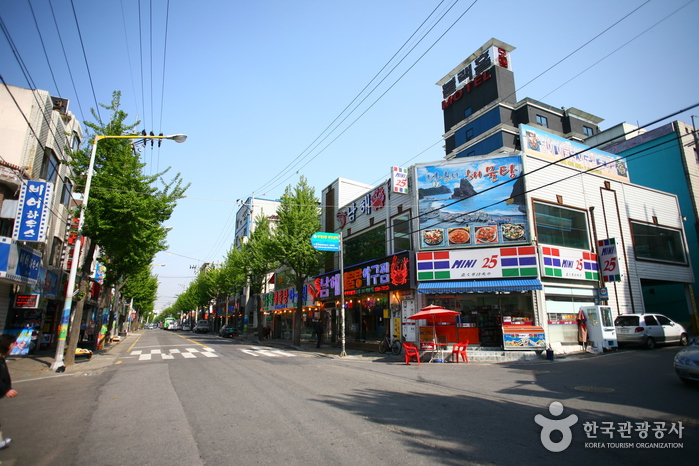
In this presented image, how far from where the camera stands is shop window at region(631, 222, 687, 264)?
2411 cm

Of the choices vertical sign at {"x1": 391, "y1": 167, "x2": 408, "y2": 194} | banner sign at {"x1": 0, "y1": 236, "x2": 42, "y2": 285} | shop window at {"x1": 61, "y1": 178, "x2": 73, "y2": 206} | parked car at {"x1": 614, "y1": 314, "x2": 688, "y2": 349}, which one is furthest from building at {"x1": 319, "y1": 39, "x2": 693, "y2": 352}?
shop window at {"x1": 61, "y1": 178, "x2": 73, "y2": 206}

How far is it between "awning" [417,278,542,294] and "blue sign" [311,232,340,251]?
18.1 feet

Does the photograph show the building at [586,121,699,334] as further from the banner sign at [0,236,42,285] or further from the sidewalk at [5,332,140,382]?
the banner sign at [0,236,42,285]

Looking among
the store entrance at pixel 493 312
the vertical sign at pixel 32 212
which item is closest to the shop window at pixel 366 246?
the store entrance at pixel 493 312

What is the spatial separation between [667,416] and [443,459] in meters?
4.94

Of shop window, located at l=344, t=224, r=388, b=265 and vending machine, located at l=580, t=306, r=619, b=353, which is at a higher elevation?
shop window, located at l=344, t=224, r=388, b=265

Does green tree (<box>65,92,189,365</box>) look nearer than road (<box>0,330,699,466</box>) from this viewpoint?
No

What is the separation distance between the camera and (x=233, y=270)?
148 feet

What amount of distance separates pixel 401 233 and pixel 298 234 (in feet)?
25.7

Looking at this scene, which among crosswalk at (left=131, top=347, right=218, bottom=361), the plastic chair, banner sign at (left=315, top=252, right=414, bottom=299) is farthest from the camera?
banner sign at (left=315, top=252, right=414, bottom=299)

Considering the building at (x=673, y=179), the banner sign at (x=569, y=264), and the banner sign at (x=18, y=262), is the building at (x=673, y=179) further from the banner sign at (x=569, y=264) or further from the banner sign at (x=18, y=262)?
the banner sign at (x=18, y=262)

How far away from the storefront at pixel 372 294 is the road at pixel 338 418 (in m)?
9.96

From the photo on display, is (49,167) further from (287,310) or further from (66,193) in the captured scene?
(287,310)

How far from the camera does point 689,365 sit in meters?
8.47
